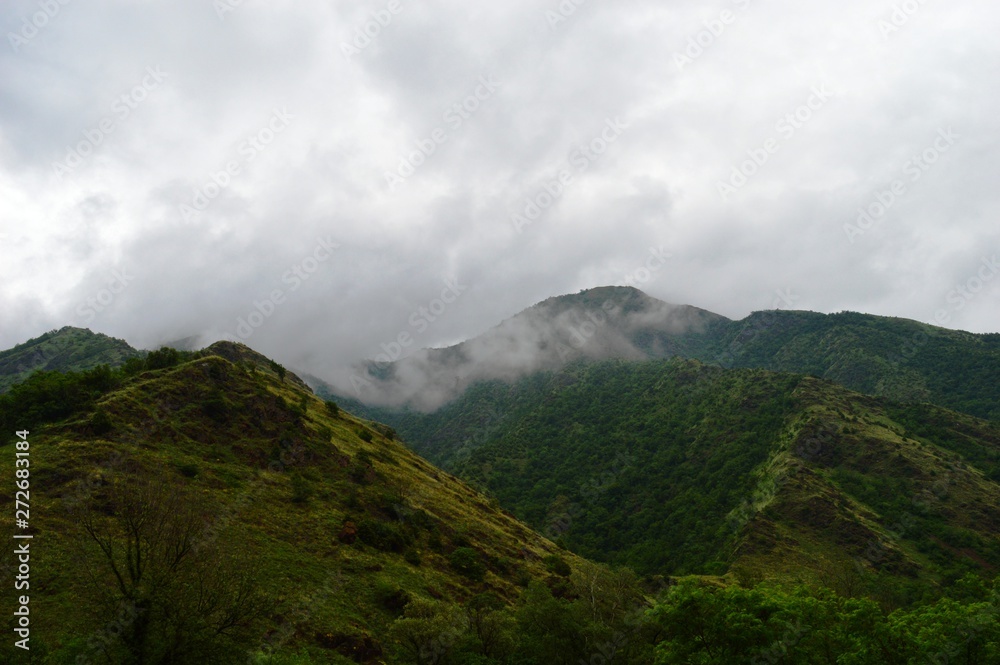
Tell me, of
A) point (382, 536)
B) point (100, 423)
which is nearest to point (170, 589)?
point (382, 536)

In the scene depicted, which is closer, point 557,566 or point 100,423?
point 100,423

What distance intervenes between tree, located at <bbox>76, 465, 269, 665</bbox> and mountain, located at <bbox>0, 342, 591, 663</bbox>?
3.5 inches

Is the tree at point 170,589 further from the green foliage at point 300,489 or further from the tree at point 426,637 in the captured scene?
the green foliage at point 300,489

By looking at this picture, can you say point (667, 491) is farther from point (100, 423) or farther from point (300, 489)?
point (100, 423)

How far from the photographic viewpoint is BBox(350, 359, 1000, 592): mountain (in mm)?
112062

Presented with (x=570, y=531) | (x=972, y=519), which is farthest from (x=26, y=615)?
(x=972, y=519)

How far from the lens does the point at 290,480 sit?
177 ft

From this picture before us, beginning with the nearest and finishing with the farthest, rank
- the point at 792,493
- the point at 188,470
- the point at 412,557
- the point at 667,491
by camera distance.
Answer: the point at 188,470 → the point at 412,557 → the point at 792,493 → the point at 667,491

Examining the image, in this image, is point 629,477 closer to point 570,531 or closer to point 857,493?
point 570,531

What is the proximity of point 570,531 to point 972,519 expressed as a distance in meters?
105

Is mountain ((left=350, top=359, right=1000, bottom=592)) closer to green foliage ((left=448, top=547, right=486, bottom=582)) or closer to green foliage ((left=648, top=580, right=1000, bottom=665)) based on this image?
green foliage ((left=448, top=547, right=486, bottom=582))

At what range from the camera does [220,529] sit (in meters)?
39.6

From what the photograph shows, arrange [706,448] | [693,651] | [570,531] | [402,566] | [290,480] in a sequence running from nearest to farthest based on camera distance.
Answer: [693,651] < [402,566] < [290,480] < [570,531] < [706,448]

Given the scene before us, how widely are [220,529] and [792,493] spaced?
133m
